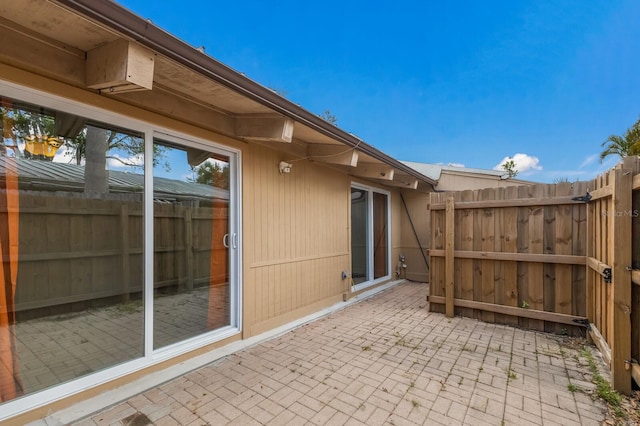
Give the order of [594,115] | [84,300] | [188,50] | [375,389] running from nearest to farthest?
[188,50]
[375,389]
[84,300]
[594,115]

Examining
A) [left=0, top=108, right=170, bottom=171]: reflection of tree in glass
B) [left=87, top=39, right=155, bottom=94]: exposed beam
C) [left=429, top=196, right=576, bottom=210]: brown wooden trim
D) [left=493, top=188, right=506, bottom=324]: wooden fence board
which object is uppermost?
[left=87, top=39, right=155, bottom=94]: exposed beam

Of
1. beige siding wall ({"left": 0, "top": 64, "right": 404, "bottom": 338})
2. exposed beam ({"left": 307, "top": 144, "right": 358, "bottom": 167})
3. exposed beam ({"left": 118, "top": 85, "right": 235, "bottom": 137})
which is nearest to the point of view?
exposed beam ({"left": 118, "top": 85, "right": 235, "bottom": 137})

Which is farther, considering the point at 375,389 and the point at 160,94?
the point at 160,94

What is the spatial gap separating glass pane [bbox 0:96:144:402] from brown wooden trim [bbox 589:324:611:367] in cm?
417

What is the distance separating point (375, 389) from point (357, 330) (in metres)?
1.41

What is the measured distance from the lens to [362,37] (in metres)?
11.5

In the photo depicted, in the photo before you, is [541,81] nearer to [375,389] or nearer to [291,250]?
[291,250]

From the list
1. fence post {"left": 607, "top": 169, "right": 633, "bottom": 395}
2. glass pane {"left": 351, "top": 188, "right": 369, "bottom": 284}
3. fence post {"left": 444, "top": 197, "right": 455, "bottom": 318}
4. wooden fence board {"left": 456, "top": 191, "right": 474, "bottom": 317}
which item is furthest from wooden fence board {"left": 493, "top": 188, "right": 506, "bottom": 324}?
glass pane {"left": 351, "top": 188, "right": 369, "bottom": 284}

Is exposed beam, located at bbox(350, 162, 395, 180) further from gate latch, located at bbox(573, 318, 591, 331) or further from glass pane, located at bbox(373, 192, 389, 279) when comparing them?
gate latch, located at bbox(573, 318, 591, 331)

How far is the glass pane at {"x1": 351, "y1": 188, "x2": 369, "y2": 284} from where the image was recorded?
597 cm

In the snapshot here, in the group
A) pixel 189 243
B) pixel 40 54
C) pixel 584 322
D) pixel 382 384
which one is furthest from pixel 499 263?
pixel 40 54

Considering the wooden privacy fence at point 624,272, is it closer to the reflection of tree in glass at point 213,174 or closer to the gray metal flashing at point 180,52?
the gray metal flashing at point 180,52

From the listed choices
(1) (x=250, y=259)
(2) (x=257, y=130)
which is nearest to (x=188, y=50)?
(2) (x=257, y=130)

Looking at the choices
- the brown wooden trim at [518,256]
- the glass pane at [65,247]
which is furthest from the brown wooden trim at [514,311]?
the glass pane at [65,247]
